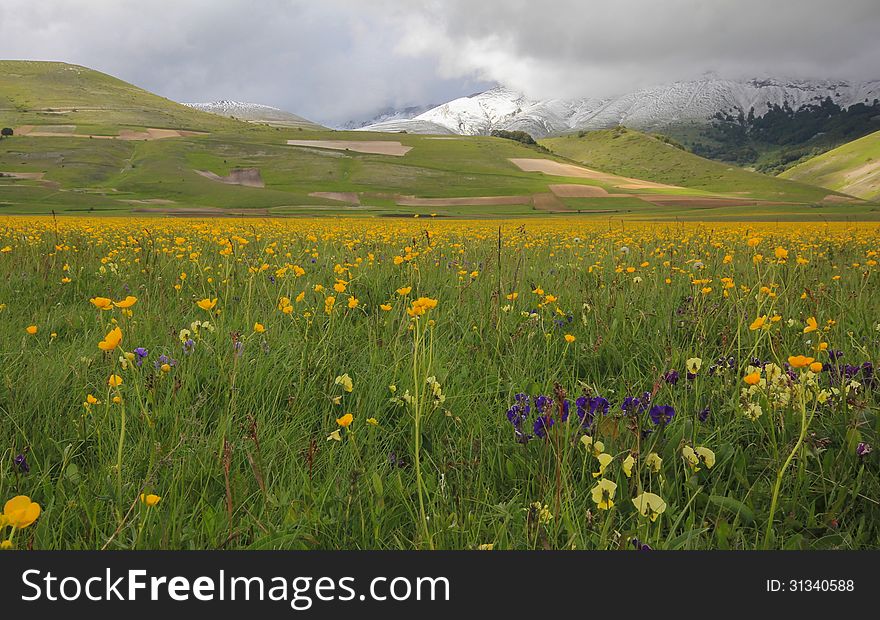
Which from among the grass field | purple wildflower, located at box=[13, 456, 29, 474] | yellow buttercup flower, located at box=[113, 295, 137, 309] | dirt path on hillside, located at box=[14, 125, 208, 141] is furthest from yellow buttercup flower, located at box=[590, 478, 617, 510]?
dirt path on hillside, located at box=[14, 125, 208, 141]

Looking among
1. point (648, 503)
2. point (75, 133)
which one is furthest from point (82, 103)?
point (648, 503)

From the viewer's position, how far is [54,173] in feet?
227

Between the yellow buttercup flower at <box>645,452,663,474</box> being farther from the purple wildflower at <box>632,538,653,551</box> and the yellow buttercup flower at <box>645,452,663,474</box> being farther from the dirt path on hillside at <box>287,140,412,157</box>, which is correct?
the dirt path on hillside at <box>287,140,412,157</box>

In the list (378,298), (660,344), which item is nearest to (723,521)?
(660,344)

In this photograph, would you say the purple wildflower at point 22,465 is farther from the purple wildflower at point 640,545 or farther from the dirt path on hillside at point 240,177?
the dirt path on hillside at point 240,177

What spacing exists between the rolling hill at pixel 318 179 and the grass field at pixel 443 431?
125 feet

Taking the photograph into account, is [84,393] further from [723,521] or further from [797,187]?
[797,187]

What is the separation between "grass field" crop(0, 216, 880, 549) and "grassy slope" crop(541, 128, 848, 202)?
114 meters

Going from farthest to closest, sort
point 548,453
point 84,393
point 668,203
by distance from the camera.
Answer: point 668,203 → point 84,393 → point 548,453

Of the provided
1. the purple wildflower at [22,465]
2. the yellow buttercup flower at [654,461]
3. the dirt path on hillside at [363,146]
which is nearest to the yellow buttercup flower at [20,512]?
the purple wildflower at [22,465]

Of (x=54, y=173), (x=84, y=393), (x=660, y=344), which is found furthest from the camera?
(x=54, y=173)

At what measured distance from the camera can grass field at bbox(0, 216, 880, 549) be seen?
5.11 ft
